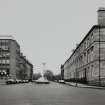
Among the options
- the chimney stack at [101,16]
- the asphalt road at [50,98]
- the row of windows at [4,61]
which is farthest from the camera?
the row of windows at [4,61]

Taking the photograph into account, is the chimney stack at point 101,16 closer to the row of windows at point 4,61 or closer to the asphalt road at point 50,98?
the asphalt road at point 50,98

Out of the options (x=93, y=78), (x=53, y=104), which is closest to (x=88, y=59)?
(x=93, y=78)

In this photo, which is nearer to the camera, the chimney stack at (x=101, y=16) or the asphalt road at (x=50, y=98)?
the asphalt road at (x=50, y=98)

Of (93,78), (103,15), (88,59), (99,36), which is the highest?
(103,15)

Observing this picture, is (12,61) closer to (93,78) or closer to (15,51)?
(15,51)

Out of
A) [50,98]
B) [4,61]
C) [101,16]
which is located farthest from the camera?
[4,61]

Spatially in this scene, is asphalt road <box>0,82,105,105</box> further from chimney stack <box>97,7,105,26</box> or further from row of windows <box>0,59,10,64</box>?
row of windows <box>0,59,10,64</box>

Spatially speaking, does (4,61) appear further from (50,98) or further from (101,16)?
A: (50,98)

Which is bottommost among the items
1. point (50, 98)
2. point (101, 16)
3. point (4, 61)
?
point (50, 98)

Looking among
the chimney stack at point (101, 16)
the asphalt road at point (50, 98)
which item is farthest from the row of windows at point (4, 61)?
the asphalt road at point (50, 98)

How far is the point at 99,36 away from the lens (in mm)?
53594

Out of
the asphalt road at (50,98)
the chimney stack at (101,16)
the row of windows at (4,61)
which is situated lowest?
the asphalt road at (50,98)

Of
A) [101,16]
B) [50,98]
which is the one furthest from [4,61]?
[50,98]

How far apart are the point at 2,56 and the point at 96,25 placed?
203 ft
